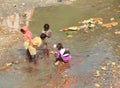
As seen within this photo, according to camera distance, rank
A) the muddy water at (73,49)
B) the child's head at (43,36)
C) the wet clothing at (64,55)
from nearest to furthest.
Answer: the muddy water at (73,49), the wet clothing at (64,55), the child's head at (43,36)

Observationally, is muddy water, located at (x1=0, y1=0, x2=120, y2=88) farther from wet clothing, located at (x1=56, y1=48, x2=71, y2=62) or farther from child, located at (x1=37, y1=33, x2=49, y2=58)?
child, located at (x1=37, y1=33, x2=49, y2=58)

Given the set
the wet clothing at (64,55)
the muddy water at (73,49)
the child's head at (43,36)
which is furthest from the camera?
the child's head at (43,36)

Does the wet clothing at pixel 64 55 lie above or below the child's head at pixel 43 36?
below

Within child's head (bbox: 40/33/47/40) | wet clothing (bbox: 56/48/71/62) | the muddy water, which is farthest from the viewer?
child's head (bbox: 40/33/47/40)

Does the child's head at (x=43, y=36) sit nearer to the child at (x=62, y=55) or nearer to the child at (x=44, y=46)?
the child at (x=44, y=46)

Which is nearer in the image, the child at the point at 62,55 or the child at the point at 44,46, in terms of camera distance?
the child at the point at 62,55

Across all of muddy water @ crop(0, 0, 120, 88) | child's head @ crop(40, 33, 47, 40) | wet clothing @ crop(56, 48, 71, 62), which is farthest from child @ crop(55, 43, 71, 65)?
child's head @ crop(40, 33, 47, 40)

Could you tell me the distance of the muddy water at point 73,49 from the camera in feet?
33.4

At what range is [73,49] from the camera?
1241 centimetres

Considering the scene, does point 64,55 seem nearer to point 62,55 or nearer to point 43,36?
point 62,55

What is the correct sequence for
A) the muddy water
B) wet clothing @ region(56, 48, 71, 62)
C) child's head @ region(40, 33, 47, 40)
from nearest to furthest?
1. the muddy water
2. wet clothing @ region(56, 48, 71, 62)
3. child's head @ region(40, 33, 47, 40)

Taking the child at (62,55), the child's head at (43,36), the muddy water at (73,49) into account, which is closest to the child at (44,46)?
the child's head at (43,36)

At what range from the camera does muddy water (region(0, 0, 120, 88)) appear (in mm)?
10180

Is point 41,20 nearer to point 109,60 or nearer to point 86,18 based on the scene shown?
point 86,18
